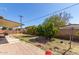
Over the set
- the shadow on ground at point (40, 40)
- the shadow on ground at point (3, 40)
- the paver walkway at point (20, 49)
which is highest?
the shadow on ground at point (40, 40)

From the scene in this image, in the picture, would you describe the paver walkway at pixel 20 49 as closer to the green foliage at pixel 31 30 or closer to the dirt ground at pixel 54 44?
the dirt ground at pixel 54 44

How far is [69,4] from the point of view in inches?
174

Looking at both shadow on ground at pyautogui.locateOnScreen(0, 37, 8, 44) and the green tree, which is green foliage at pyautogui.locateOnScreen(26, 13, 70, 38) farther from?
shadow on ground at pyautogui.locateOnScreen(0, 37, 8, 44)

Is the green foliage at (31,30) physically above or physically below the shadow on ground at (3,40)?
above

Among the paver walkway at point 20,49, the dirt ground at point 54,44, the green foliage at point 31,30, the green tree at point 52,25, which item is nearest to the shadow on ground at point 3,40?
the paver walkway at point 20,49

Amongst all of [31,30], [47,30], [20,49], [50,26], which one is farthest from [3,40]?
[50,26]

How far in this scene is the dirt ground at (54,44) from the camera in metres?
4.65

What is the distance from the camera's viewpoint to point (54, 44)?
4.80 metres

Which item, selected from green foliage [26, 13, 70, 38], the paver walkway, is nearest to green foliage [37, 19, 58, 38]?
green foliage [26, 13, 70, 38]

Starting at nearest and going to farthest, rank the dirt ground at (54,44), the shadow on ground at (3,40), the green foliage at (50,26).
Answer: the green foliage at (50,26) < the dirt ground at (54,44) < the shadow on ground at (3,40)

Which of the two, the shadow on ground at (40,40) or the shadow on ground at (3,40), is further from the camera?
the shadow on ground at (3,40)

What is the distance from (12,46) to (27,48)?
41 centimetres

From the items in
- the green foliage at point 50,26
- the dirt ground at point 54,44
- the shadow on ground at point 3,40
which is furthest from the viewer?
the shadow on ground at point 3,40
